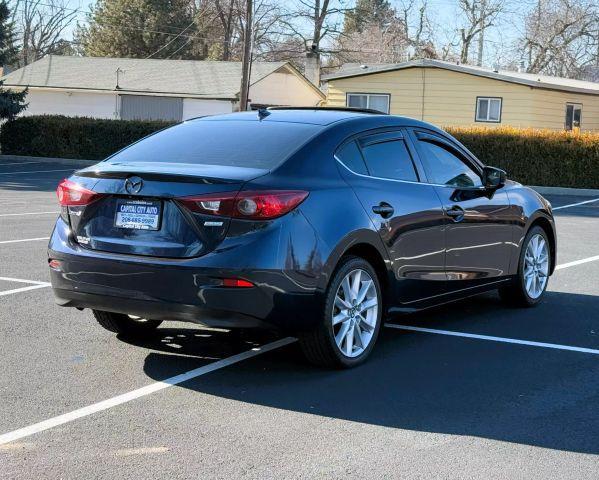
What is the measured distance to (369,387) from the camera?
5.49 meters

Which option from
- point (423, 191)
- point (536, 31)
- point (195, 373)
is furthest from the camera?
point (536, 31)

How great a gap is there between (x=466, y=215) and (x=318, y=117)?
1463mm

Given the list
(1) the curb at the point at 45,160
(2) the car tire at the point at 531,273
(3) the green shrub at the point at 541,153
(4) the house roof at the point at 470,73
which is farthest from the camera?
(1) the curb at the point at 45,160

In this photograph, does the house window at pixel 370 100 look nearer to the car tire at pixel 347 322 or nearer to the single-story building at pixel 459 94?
the single-story building at pixel 459 94

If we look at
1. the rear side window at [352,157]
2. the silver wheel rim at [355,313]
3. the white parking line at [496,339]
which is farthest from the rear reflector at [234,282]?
the white parking line at [496,339]

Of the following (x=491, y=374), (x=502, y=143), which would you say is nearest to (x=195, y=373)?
(x=491, y=374)

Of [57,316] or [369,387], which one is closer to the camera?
[369,387]

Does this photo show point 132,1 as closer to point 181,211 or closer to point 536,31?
point 536,31

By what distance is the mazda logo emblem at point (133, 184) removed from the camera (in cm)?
541

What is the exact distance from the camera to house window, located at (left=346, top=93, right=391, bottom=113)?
32.2 metres

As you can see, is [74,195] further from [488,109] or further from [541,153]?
[488,109]

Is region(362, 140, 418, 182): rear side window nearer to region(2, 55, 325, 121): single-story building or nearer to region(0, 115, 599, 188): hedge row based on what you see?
region(0, 115, 599, 188): hedge row

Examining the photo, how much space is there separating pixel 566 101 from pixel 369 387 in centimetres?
2870

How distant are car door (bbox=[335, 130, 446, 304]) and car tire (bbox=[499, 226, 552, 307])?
1.41m
